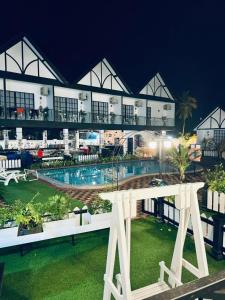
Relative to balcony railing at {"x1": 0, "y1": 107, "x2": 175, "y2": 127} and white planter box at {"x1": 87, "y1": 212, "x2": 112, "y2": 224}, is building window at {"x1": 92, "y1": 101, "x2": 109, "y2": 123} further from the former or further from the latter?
white planter box at {"x1": 87, "y1": 212, "x2": 112, "y2": 224}

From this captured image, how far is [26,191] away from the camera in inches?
494

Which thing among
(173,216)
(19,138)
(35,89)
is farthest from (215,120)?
(173,216)

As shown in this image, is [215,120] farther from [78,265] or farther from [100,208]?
[78,265]

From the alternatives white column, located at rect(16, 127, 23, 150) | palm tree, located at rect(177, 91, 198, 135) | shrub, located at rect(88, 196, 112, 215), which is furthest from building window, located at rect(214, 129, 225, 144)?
shrub, located at rect(88, 196, 112, 215)

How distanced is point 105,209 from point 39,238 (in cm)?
222

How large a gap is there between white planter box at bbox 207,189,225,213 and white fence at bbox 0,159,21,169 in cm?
1479

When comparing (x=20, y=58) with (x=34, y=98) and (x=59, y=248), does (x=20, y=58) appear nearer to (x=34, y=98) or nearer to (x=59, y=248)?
(x=34, y=98)

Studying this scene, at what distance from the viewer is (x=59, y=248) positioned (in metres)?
6.37

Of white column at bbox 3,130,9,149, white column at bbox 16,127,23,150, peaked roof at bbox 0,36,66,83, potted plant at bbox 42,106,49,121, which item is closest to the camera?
peaked roof at bbox 0,36,66,83

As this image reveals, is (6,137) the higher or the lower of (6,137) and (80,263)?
the higher

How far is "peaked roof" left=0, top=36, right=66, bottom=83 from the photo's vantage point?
1947 cm

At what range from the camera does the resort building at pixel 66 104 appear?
66.3 feet

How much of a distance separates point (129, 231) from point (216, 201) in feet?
21.1

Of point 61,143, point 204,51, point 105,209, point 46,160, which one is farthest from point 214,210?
point 204,51
